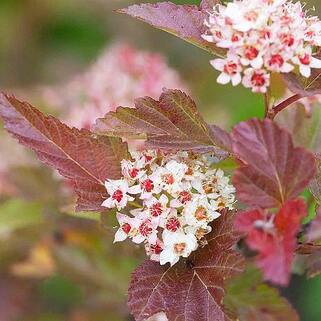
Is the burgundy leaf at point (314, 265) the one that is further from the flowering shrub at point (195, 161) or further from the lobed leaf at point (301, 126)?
the lobed leaf at point (301, 126)

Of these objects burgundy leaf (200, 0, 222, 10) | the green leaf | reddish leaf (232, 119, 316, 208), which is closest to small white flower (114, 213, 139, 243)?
reddish leaf (232, 119, 316, 208)

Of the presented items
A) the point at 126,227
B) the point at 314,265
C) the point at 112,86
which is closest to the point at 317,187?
the point at 314,265

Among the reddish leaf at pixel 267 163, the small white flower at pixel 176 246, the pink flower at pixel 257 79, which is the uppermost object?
the pink flower at pixel 257 79

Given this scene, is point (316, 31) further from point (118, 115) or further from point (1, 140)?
point (1, 140)

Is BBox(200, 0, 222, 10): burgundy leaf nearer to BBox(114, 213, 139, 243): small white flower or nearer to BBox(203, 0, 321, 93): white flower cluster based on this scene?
BBox(203, 0, 321, 93): white flower cluster

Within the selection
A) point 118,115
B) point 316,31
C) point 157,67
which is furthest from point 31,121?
point 157,67

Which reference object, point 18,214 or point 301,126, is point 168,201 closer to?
point 301,126

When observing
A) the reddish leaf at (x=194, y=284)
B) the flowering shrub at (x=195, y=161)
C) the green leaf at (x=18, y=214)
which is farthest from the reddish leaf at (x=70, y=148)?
the green leaf at (x=18, y=214)
